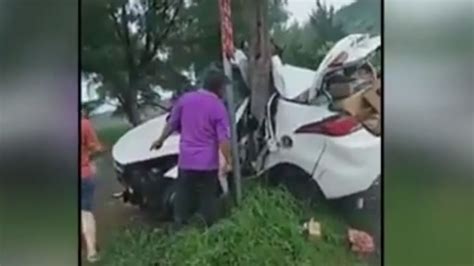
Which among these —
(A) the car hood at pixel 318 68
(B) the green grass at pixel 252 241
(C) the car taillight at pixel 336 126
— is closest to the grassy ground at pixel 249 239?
(B) the green grass at pixel 252 241

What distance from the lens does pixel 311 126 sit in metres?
2.23

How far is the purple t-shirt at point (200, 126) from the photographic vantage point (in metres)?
2.24

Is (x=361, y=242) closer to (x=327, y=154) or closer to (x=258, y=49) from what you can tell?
(x=327, y=154)

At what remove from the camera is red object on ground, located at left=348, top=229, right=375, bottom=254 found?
2.22 m

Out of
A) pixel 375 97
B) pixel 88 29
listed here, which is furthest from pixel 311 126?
pixel 88 29

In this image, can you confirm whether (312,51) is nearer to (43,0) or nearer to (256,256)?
(256,256)

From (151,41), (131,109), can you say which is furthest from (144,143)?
(151,41)

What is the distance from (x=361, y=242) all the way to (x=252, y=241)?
353 millimetres

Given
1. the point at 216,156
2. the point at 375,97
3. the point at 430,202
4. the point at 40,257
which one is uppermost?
the point at 375,97

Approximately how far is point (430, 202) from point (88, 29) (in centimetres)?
125

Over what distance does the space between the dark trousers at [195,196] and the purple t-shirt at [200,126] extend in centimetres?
4

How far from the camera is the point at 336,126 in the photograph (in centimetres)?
222

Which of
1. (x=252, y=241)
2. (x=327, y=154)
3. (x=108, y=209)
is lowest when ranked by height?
(x=252, y=241)

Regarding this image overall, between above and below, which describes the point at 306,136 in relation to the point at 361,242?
above
